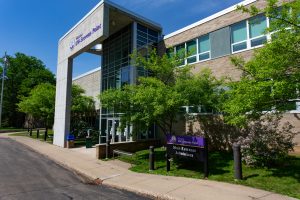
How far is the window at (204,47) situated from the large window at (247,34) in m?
1.87

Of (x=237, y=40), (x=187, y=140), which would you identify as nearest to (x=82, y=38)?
(x=237, y=40)

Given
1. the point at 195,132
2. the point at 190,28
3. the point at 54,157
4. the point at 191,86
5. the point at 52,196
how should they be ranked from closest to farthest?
the point at 52,196 → the point at 191,86 → the point at 54,157 → the point at 195,132 → the point at 190,28

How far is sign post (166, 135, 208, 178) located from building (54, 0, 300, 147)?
506 centimetres

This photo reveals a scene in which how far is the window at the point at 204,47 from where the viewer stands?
17.1 m

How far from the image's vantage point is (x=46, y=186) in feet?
29.5

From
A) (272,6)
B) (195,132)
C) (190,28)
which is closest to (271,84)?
(272,6)

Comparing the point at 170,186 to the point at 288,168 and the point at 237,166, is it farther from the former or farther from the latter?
the point at 288,168

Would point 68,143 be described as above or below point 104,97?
below

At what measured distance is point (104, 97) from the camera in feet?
43.7

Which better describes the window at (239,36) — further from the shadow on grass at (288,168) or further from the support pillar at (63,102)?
the support pillar at (63,102)

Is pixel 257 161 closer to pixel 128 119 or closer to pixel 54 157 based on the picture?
pixel 128 119

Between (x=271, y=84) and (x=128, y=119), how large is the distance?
24.3ft

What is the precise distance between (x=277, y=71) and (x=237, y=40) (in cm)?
873

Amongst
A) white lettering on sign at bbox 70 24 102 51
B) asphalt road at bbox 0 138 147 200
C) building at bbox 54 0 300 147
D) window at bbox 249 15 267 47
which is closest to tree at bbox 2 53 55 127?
building at bbox 54 0 300 147
